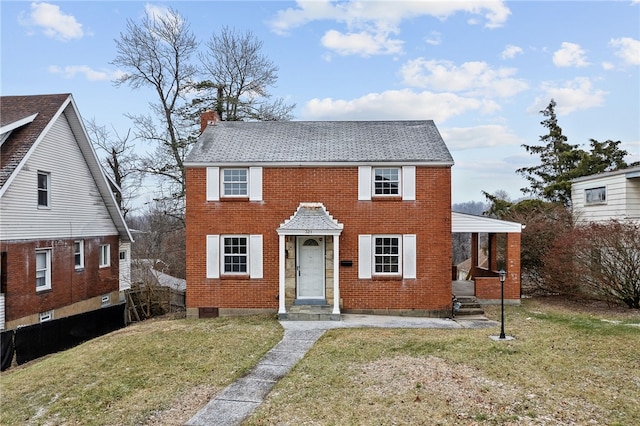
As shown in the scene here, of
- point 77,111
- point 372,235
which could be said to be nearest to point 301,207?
point 372,235

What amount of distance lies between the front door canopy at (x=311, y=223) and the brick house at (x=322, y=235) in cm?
5

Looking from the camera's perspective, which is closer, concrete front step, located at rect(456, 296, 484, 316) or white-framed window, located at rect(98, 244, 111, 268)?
concrete front step, located at rect(456, 296, 484, 316)

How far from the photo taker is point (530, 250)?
1892 centimetres

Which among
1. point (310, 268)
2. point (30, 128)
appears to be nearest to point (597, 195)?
point (310, 268)

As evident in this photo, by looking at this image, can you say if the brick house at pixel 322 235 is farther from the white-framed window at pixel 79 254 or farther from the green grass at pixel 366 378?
the white-framed window at pixel 79 254

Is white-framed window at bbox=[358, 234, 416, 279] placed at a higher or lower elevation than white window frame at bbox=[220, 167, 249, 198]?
lower

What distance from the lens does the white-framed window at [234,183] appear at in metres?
14.7

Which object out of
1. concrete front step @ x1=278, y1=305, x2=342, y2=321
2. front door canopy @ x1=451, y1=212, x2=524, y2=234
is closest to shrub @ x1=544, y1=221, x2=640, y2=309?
front door canopy @ x1=451, y1=212, x2=524, y2=234

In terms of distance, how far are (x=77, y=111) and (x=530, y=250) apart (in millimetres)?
20757

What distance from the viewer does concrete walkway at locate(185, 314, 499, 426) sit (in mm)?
6984

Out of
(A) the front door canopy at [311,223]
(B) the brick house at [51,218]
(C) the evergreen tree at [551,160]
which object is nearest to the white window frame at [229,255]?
(A) the front door canopy at [311,223]

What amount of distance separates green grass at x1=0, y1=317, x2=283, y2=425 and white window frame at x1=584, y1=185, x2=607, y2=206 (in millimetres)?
16521

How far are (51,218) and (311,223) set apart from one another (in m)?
10.7

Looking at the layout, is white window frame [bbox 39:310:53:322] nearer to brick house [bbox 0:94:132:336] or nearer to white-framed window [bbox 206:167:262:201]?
brick house [bbox 0:94:132:336]
